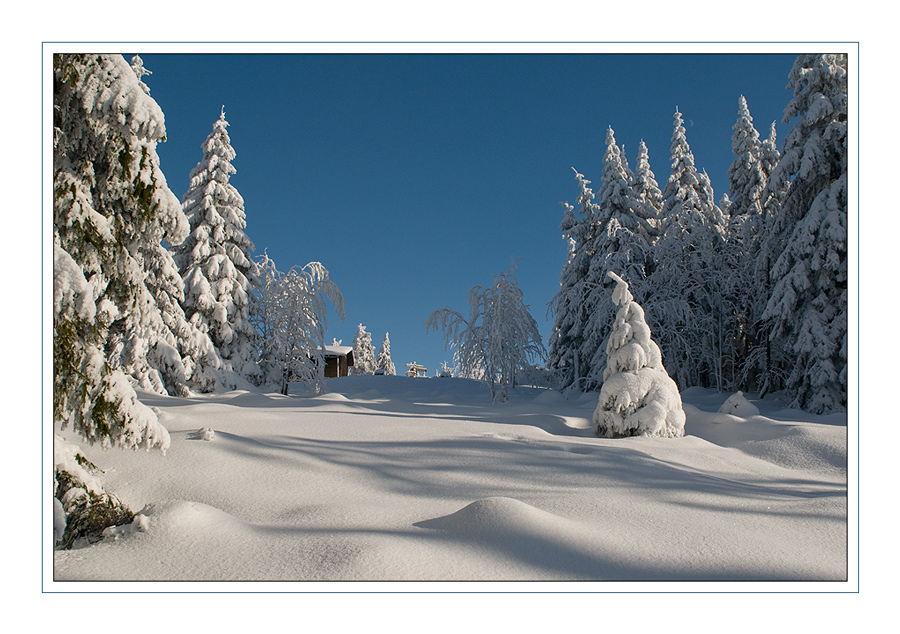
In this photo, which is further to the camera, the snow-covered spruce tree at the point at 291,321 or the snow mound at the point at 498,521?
the snow-covered spruce tree at the point at 291,321

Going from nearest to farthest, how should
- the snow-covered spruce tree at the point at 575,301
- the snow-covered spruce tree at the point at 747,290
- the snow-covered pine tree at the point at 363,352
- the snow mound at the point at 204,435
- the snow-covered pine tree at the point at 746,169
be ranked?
the snow mound at the point at 204,435 → the snow-covered spruce tree at the point at 747,290 → the snow-covered spruce tree at the point at 575,301 → the snow-covered pine tree at the point at 746,169 → the snow-covered pine tree at the point at 363,352

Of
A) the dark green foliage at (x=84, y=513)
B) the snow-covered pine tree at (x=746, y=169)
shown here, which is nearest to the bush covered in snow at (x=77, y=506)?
the dark green foliage at (x=84, y=513)

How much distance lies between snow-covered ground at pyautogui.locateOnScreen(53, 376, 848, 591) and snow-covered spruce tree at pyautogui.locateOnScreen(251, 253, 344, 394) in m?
8.98

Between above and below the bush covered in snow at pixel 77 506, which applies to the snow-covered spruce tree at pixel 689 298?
above

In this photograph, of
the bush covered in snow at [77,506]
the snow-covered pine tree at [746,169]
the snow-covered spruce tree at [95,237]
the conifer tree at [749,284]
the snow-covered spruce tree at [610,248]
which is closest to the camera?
the bush covered in snow at [77,506]

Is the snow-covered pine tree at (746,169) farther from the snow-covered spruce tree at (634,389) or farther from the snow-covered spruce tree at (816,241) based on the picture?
the snow-covered spruce tree at (634,389)

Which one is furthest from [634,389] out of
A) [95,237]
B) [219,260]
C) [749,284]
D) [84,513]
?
[219,260]

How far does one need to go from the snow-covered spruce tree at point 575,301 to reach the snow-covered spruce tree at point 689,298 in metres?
2.71

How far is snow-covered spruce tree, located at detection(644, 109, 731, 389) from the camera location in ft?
60.9

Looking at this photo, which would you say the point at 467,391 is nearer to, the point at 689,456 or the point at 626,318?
the point at 626,318

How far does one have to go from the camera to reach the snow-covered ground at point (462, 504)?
3.38m

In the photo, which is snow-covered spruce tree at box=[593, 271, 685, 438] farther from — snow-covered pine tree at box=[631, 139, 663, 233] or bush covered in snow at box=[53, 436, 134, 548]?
snow-covered pine tree at box=[631, 139, 663, 233]
